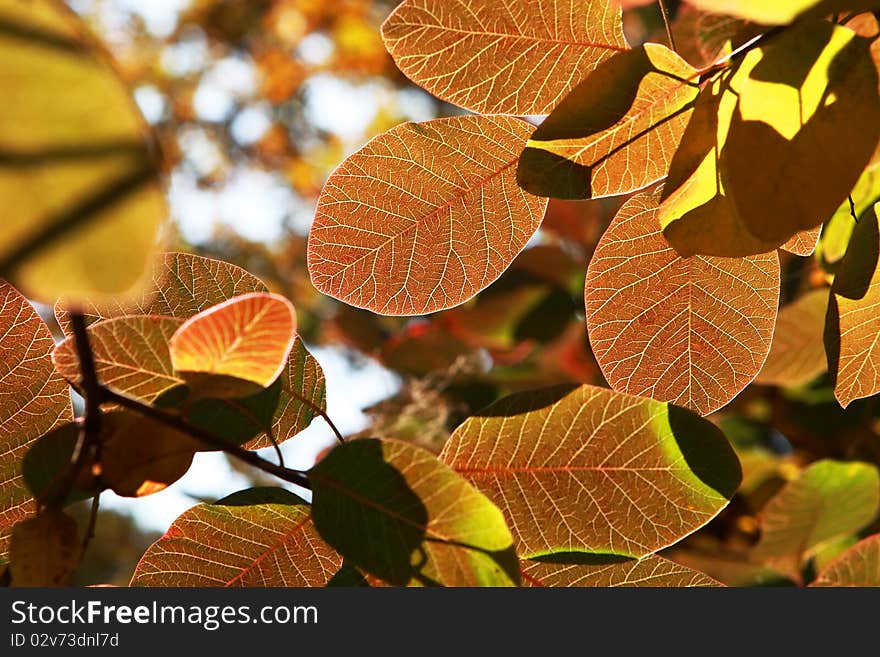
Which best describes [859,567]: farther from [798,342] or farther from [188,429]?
[188,429]

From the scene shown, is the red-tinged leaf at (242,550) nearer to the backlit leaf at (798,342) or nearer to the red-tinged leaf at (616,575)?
the red-tinged leaf at (616,575)

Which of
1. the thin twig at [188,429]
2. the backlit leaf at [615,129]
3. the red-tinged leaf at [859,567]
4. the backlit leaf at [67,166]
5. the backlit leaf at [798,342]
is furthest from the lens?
the backlit leaf at [798,342]

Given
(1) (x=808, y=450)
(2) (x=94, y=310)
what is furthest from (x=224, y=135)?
(2) (x=94, y=310)

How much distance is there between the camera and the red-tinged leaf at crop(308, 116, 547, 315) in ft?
1.98

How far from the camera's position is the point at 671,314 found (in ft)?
2.04

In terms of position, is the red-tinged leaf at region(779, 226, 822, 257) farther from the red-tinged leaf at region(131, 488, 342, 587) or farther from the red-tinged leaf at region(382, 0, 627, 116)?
the red-tinged leaf at region(131, 488, 342, 587)

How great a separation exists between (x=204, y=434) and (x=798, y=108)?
1.19ft

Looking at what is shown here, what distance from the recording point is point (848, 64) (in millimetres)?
476

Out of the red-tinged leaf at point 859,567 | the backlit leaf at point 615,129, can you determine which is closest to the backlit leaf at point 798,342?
the red-tinged leaf at point 859,567

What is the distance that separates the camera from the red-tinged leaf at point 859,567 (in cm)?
88

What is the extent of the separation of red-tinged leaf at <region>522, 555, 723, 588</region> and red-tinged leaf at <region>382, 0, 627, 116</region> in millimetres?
310

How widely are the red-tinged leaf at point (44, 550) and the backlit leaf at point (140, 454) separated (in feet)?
0.10

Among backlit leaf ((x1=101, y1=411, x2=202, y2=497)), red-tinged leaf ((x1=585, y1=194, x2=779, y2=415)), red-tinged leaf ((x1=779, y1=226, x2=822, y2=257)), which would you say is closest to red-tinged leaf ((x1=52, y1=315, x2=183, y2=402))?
backlit leaf ((x1=101, y1=411, x2=202, y2=497))

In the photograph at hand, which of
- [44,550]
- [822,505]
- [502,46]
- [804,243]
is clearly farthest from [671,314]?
[822,505]
